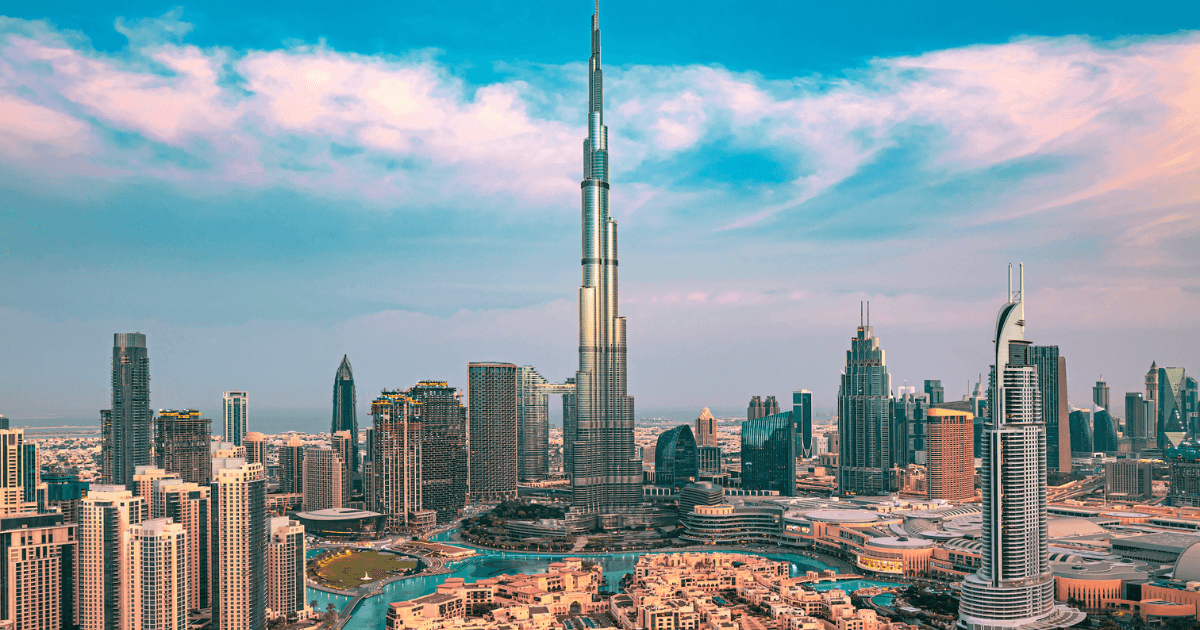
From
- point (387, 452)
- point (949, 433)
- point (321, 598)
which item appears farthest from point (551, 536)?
point (949, 433)

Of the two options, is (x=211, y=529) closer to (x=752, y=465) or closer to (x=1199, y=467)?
(x=752, y=465)

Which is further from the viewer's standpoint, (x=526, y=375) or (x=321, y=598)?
(x=526, y=375)

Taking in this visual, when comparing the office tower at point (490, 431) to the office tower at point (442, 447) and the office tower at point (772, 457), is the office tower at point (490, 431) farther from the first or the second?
the office tower at point (772, 457)

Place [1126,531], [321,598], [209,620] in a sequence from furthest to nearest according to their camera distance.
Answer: [1126,531], [321,598], [209,620]

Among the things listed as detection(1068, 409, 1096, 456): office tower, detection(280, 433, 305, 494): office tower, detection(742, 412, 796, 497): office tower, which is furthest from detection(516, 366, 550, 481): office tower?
detection(1068, 409, 1096, 456): office tower

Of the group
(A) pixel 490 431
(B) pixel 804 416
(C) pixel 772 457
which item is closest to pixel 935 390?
(B) pixel 804 416

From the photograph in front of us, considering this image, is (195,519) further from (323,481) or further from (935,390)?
(935,390)

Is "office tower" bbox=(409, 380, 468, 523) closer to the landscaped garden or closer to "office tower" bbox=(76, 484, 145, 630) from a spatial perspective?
the landscaped garden
